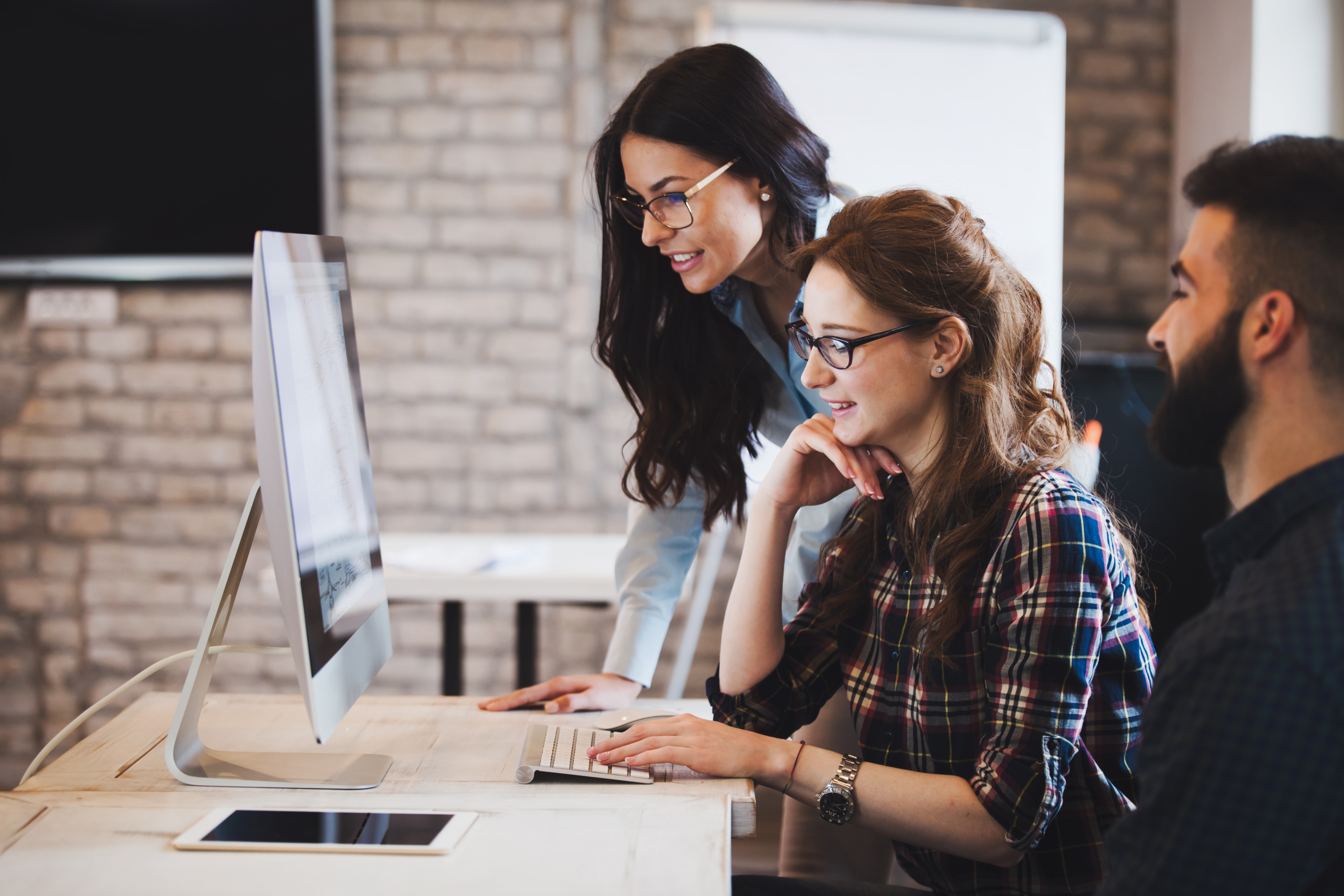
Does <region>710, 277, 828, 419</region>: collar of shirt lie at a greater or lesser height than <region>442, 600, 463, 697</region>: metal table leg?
greater

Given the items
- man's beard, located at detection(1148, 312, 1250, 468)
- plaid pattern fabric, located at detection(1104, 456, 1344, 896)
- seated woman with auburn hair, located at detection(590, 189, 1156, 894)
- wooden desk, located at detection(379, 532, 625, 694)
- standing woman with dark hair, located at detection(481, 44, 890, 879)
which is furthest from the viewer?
wooden desk, located at detection(379, 532, 625, 694)

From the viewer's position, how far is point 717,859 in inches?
32.3

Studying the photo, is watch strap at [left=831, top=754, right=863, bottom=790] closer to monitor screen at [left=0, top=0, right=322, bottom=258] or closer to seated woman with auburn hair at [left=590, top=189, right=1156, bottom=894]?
seated woman with auburn hair at [left=590, top=189, right=1156, bottom=894]

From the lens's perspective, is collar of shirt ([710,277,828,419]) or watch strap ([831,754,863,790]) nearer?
watch strap ([831,754,863,790])

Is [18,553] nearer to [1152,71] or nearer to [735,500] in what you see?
[735,500]

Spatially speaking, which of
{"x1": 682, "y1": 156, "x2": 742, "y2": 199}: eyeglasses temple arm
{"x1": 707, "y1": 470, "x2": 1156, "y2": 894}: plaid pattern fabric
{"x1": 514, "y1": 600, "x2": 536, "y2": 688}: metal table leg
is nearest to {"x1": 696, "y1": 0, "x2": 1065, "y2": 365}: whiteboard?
{"x1": 682, "y1": 156, "x2": 742, "y2": 199}: eyeglasses temple arm

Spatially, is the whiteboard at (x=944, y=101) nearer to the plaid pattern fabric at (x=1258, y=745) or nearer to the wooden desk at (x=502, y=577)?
the wooden desk at (x=502, y=577)

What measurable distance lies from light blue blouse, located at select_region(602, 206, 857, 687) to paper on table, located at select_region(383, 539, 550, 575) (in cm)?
60

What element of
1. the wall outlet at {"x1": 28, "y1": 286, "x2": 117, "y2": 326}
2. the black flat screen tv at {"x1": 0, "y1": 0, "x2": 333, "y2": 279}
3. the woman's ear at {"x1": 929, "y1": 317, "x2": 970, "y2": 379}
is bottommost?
the woman's ear at {"x1": 929, "y1": 317, "x2": 970, "y2": 379}

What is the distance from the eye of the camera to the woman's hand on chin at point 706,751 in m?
1.00

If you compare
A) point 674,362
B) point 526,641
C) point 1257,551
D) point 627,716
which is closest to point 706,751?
point 627,716

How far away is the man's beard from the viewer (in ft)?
2.31

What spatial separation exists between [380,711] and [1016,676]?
0.76 meters

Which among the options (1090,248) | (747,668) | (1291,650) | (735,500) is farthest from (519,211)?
(1291,650)
